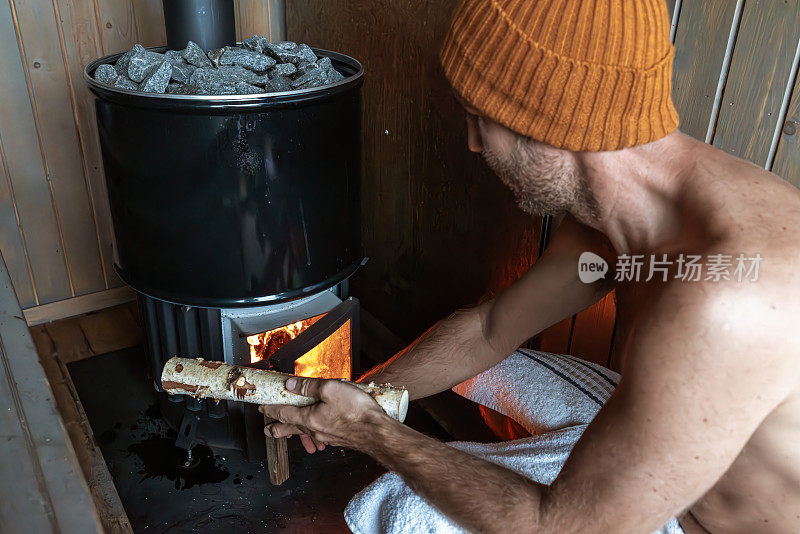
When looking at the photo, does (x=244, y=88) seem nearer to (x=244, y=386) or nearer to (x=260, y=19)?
(x=244, y=386)

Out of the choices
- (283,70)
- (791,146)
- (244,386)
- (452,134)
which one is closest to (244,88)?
(283,70)

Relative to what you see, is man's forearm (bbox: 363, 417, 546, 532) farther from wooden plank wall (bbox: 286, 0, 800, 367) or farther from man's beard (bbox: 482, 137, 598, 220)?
wooden plank wall (bbox: 286, 0, 800, 367)

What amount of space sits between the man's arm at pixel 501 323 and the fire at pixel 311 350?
31 centimetres

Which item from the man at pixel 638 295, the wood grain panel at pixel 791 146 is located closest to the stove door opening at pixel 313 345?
the man at pixel 638 295

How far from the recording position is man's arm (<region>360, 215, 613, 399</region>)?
4.74ft

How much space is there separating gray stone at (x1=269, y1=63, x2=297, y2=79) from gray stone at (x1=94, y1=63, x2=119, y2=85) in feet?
1.26

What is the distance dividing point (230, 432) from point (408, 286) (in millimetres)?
795

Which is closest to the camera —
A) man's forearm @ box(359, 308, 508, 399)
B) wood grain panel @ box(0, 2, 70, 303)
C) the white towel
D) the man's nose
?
the man's nose

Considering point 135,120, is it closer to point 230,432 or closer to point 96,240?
point 230,432

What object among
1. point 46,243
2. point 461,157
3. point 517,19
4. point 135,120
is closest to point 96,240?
point 46,243

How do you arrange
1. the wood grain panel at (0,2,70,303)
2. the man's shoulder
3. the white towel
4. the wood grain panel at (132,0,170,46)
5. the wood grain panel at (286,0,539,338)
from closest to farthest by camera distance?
the man's shoulder → the white towel → the wood grain panel at (286,0,539,338) → the wood grain panel at (0,2,70,303) → the wood grain panel at (132,0,170,46)

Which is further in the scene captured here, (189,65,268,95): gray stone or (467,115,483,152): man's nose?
(189,65,268,95): gray stone

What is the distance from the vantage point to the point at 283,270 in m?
1.70

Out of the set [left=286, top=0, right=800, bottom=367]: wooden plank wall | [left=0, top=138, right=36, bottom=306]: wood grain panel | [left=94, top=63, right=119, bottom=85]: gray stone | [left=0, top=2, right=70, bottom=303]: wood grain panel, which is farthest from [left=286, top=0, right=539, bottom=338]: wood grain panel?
[left=0, top=138, right=36, bottom=306]: wood grain panel
